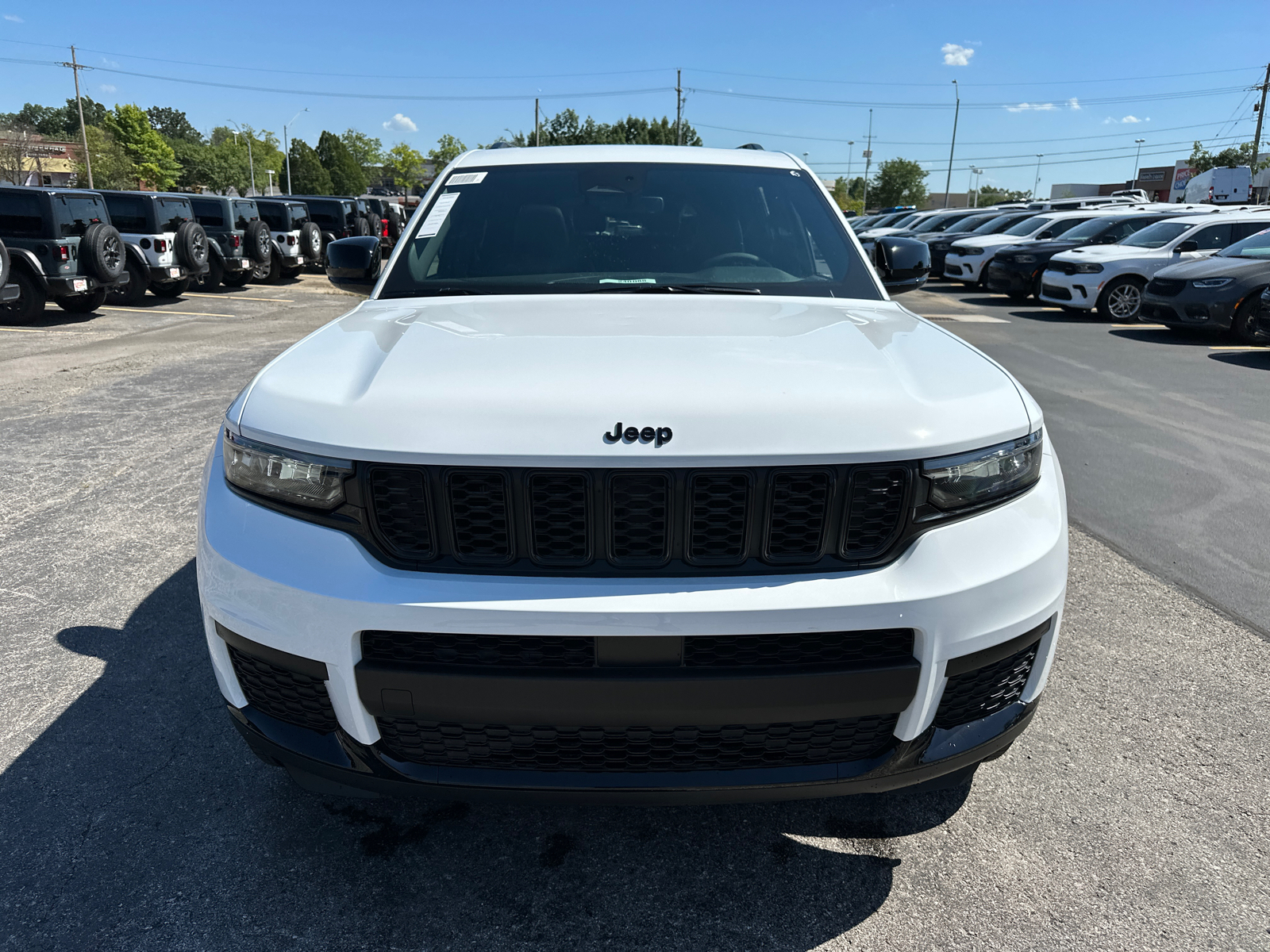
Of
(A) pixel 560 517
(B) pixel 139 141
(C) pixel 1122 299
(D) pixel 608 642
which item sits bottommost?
(C) pixel 1122 299

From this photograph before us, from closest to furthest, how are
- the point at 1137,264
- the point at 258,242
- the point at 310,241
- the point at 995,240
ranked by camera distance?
the point at 1137,264, the point at 258,242, the point at 995,240, the point at 310,241

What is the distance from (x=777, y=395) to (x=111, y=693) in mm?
2525

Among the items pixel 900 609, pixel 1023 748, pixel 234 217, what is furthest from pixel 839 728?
pixel 234 217

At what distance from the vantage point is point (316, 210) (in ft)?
76.8

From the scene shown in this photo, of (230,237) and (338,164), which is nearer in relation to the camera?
(230,237)

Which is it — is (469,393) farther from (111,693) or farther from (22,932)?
(111,693)

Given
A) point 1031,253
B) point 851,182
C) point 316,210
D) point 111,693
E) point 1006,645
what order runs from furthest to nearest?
1. point 851,182
2. point 316,210
3. point 1031,253
4. point 111,693
5. point 1006,645

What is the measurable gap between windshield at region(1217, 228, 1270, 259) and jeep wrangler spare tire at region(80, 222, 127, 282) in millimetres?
16031

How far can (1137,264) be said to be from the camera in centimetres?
1462

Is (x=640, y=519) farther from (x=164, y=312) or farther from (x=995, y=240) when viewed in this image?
(x=995, y=240)

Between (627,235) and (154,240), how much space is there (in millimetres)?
14933

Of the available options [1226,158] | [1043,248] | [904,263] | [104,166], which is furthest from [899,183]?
[904,263]

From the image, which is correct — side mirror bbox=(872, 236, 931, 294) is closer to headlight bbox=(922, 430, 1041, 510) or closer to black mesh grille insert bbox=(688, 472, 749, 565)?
headlight bbox=(922, 430, 1041, 510)

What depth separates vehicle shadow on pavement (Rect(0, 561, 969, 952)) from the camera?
6.66 feet
